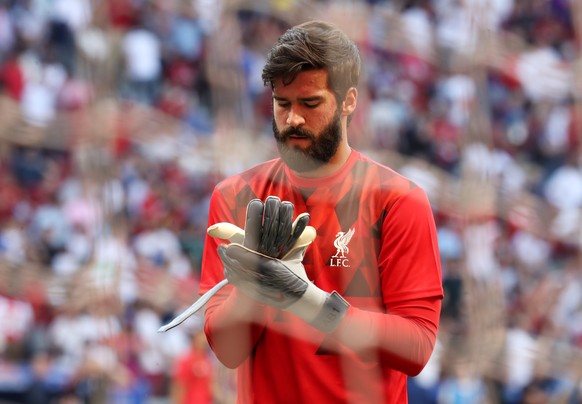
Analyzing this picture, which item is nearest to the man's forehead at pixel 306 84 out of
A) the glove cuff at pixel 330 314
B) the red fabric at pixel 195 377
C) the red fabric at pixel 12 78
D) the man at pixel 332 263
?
the man at pixel 332 263

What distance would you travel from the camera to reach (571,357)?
22.4 feet

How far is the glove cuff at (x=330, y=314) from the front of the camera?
167 cm

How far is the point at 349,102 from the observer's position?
1848 millimetres

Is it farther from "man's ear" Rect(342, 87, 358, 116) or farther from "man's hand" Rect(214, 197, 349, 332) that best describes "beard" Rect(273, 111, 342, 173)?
"man's hand" Rect(214, 197, 349, 332)

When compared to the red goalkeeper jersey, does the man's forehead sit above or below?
above

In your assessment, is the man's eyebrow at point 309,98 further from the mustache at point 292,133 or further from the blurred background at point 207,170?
the blurred background at point 207,170

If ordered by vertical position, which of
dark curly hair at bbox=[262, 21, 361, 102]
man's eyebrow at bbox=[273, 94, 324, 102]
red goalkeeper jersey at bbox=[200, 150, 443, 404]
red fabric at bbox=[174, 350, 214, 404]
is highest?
dark curly hair at bbox=[262, 21, 361, 102]

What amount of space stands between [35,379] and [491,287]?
260 cm

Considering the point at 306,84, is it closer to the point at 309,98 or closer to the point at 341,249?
the point at 309,98

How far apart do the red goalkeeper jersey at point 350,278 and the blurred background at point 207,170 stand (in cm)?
378

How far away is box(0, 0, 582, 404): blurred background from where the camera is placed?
6.09 m

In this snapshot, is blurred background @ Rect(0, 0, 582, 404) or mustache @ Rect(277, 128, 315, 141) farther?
blurred background @ Rect(0, 0, 582, 404)

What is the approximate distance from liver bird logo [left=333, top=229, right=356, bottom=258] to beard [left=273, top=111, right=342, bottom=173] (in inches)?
4.5

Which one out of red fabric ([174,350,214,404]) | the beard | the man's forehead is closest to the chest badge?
the beard
